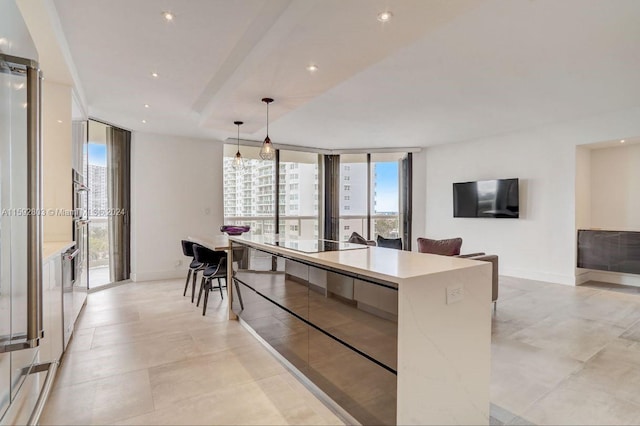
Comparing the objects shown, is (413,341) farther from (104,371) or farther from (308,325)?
(104,371)

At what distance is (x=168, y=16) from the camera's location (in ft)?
7.89

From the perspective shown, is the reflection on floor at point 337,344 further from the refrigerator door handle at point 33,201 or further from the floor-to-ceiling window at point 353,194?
the floor-to-ceiling window at point 353,194

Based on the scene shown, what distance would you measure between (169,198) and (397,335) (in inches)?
219

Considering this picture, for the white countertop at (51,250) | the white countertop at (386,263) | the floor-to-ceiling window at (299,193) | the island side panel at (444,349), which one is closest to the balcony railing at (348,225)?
the floor-to-ceiling window at (299,193)

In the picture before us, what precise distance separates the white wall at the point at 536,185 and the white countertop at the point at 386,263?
4.77 m

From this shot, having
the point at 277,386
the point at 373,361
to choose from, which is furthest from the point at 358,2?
the point at 277,386

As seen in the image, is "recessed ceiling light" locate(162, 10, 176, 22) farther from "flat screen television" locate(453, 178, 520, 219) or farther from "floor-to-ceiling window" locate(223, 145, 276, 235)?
"flat screen television" locate(453, 178, 520, 219)

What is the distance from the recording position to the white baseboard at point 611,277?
17.4ft

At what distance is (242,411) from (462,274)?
1.58 meters

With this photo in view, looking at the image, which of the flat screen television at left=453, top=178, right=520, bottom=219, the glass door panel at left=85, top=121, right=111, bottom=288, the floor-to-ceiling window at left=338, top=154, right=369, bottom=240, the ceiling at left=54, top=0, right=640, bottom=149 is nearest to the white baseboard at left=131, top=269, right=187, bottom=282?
the glass door panel at left=85, top=121, right=111, bottom=288

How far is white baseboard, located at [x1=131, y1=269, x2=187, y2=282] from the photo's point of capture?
5.74 metres

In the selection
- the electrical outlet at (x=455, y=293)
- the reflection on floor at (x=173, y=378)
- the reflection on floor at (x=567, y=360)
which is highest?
the electrical outlet at (x=455, y=293)

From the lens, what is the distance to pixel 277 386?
92.4 inches

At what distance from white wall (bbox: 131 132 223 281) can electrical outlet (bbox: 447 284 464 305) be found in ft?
18.2
